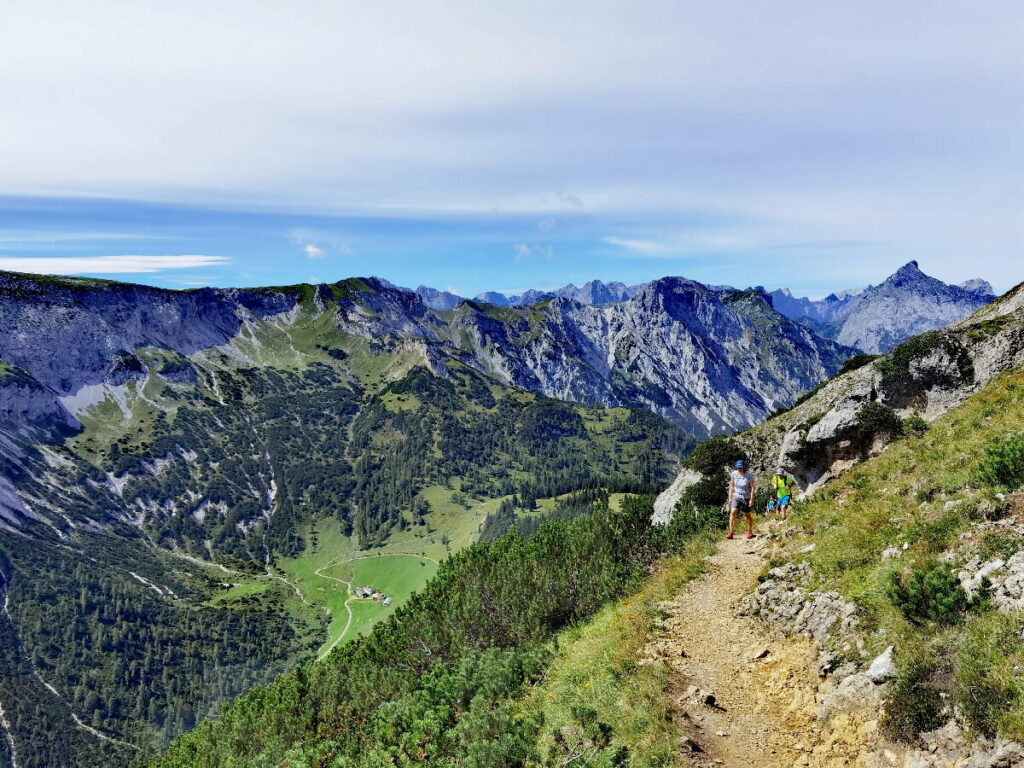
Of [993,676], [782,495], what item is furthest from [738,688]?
[782,495]

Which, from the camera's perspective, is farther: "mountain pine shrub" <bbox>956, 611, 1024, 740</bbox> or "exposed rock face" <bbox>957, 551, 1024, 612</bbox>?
"exposed rock face" <bbox>957, 551, 1024, 612</bbox>

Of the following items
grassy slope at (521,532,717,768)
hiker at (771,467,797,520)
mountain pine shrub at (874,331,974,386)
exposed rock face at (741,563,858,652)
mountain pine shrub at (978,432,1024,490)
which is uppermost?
mountain pine shrub at (874,331,974,386)

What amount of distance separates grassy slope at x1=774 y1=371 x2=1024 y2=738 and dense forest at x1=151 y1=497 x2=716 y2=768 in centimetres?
800

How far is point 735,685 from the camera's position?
16.8m

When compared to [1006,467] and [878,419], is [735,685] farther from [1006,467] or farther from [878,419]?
[878,419]

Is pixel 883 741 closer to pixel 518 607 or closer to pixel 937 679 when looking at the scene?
pixel 937 679

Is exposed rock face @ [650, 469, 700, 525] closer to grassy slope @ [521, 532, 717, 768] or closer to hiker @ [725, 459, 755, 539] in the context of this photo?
hiker @ [725, 459, 755, 539]

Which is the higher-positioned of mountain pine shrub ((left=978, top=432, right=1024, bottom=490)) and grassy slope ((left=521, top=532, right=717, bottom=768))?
mountain pine shrub ((left=978, top=432, right=1024, bottom=490))

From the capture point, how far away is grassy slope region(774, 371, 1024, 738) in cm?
1235

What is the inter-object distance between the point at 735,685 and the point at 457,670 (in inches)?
473

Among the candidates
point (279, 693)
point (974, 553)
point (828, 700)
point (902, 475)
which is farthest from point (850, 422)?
point (279, 693)

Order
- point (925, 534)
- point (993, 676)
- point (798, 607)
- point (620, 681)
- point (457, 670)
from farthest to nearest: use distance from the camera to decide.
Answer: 1. point (457, 670)
2. point (798, 607)
3. point (925, 534)
4. point (620, 681)
5. point (993, 676)

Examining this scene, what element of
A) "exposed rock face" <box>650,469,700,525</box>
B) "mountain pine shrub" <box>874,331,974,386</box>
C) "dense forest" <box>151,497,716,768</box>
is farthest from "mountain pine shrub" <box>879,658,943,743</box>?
"mountain pine shrub" <box>874,331,974,386</box>

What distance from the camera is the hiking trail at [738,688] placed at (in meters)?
13.8
